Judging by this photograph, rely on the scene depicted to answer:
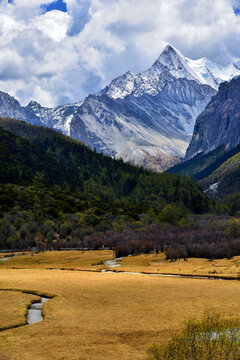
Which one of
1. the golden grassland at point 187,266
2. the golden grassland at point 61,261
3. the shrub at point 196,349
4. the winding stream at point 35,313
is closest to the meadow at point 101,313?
the winding stream at point 35,313

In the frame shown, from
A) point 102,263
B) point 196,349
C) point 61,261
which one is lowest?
point 102,263

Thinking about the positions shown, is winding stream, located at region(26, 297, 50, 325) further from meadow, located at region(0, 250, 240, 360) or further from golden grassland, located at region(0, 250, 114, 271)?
golden grassland, located at region(0, 250, 114, 271)

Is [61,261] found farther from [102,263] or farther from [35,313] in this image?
[35,313]

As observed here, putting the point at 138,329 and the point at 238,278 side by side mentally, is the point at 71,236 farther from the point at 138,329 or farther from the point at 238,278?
the point at 138,329

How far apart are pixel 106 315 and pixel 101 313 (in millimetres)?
625

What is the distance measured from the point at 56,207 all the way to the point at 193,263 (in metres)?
86.0

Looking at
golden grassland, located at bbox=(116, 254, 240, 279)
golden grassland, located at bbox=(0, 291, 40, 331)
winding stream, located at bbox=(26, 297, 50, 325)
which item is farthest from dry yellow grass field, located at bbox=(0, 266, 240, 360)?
golden grassland, located at bbox=(116, 254, 240, 279)

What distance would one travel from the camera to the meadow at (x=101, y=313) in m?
16.9

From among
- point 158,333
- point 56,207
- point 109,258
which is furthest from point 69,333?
point 56,207

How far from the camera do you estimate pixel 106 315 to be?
22938 mm

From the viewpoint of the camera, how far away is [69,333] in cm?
1923

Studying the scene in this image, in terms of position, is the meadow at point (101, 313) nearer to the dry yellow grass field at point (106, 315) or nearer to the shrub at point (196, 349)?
the dry yellow grass field at point (106, 315)

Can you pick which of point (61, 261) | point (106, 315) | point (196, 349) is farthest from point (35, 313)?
point (61, 261)

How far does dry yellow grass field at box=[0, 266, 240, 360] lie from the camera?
16766mm
